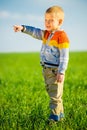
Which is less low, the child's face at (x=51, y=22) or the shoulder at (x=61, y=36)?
the child's face at (x=51, y=22)

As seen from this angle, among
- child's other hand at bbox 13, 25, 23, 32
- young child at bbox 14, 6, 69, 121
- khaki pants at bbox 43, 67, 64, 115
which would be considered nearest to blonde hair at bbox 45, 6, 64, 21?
young child at bbox 14, 6, 69, 121

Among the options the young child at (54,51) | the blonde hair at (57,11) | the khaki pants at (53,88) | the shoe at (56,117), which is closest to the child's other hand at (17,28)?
the young child at (54,51)

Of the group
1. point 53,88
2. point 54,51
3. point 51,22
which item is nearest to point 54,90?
point 53,88

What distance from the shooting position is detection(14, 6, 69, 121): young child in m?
5.79

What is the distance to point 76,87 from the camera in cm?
1048

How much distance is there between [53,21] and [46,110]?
70.9 inches

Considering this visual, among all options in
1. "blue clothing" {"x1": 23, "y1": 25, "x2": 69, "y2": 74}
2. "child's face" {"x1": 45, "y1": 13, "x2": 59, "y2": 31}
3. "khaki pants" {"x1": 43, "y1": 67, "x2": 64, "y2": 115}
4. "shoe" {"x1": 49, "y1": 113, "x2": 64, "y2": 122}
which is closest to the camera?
"blue clothing" {"x1": 23, "y1": 25, "x2": 69, "y2": 74}

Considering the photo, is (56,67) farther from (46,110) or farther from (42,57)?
(46,110)

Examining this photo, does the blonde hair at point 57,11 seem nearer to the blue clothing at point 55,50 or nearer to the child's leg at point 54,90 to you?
the blue clothing at point 55,50

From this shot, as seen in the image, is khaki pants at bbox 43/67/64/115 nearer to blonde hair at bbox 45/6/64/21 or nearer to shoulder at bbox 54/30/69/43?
shoulder at bbox 54/30/69/43

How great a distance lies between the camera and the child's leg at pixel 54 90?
602 cm

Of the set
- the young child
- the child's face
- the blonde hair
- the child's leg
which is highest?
the blonde hair

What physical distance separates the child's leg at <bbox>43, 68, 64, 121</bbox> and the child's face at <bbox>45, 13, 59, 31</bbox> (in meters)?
0.64

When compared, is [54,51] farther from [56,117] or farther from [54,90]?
[56,117]
